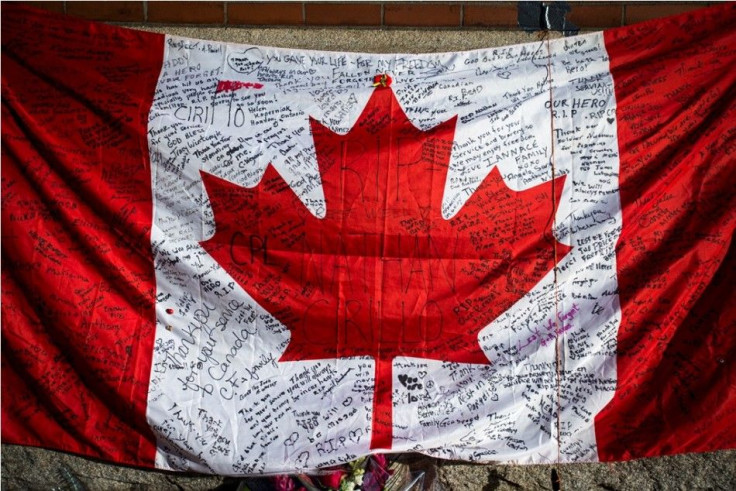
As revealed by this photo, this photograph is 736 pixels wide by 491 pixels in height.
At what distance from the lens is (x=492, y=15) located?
2.71m

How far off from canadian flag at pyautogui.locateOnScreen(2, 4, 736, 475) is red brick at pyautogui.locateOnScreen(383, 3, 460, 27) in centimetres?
46

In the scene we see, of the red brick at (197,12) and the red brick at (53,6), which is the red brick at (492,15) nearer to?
the red brick at (197,12)

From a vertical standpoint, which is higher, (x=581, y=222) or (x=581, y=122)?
(x=581, y=122)

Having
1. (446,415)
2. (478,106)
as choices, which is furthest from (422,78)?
(446,415)

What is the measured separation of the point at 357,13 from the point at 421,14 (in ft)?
0.81

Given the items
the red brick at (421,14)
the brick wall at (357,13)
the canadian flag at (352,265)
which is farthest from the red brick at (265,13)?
the canadian flag at (352,265)

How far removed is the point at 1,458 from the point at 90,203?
1019 millimetres

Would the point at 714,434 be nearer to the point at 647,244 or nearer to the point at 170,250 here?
the point at 647,244

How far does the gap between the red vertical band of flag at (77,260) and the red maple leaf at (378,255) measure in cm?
31

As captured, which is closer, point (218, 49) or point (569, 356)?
point (569, 356)

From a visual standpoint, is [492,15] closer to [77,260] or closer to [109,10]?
[109,10]

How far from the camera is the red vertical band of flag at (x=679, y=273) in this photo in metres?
2.36

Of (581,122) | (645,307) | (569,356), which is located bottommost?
(569,356)

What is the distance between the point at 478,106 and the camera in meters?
2.47
